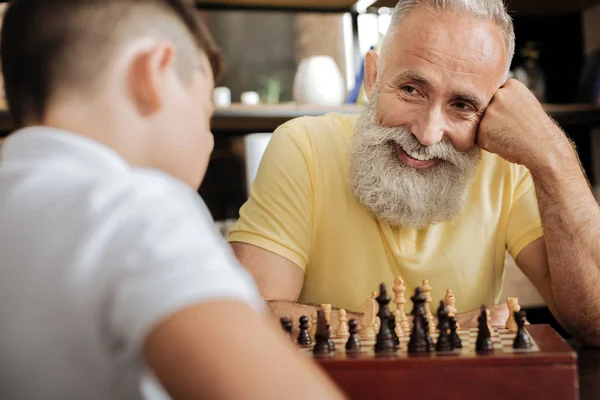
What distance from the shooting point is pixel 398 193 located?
83.3 inches

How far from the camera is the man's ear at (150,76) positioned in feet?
2.81

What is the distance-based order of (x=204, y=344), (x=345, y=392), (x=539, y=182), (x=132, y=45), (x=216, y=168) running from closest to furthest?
(x=204, y=344) → (x=132, y=45) → (x=345, y=392) → (x=539, y=182) → (x=216, y=168)

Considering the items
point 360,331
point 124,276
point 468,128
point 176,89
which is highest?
point 176,89

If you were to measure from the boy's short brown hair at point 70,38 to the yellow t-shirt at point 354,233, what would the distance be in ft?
3.95

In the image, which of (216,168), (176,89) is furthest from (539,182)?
(216,168)

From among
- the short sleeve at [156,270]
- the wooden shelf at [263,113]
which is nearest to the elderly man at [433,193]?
the short sleeve at [156,270]

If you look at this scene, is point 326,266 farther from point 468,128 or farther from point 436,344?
point 436,344

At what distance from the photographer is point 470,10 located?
→ 2.09 m

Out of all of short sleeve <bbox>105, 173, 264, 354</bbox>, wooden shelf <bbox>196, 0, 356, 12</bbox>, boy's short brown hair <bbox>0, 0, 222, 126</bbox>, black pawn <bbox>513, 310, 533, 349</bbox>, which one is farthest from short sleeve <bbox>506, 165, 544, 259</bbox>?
wooden shelf <bbox>196, 0, 356, 12</bbox>

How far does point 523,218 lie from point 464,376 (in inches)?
44.5

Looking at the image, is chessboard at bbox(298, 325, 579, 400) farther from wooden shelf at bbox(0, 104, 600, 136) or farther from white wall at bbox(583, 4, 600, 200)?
white wall at bbox(583, 4, 600, 200)

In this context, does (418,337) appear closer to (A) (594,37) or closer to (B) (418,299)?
(B) (418,299)

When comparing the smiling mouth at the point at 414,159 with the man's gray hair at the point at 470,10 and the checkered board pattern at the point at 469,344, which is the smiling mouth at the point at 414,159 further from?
the checkered board pattern at the point at 469,344

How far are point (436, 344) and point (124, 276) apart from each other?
73 cm
